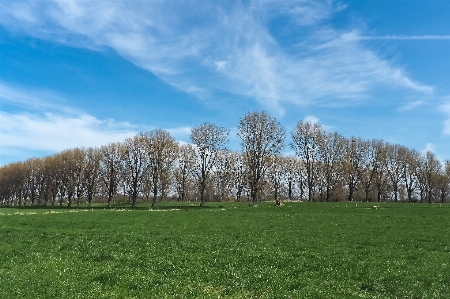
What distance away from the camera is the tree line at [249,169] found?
3413 inches

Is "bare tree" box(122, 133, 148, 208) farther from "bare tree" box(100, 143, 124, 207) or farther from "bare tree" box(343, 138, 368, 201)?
"bare tree" box(343, 138, 368, 201)

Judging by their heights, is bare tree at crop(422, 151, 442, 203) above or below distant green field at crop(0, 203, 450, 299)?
above

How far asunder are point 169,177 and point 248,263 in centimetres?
8415

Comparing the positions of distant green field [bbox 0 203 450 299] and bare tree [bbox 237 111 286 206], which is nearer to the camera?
distant green field [bbox 0 203 450 299]

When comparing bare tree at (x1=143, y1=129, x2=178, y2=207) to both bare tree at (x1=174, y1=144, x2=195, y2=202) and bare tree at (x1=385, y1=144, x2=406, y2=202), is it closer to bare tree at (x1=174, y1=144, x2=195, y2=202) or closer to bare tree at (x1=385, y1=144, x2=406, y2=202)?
bare tree at (x1=174, y1=144, x2=195, y2=202)

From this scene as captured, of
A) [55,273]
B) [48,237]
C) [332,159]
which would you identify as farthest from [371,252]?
[332,159]

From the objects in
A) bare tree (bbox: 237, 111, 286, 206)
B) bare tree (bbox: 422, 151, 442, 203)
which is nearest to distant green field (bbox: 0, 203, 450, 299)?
bare tree (bbox: 237, 111, 286, 206)

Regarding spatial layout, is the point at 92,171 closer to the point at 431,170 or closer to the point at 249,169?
the point at 249,169

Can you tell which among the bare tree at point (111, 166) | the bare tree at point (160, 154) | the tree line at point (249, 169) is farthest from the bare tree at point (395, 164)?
the bare tree at point (111, 166)

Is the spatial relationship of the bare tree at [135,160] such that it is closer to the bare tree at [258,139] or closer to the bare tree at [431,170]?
the bare tree at [258,139]

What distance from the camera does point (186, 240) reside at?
86.0 ft

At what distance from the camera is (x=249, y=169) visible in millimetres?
88000

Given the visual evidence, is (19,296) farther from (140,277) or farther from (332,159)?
(332,159)

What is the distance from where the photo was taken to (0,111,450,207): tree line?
86688 mm
